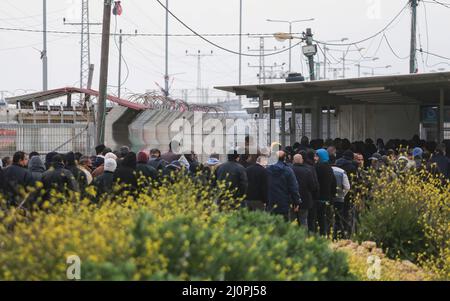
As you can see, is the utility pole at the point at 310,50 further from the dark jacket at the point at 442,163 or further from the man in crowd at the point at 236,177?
the man in crowd at the point at 236,177

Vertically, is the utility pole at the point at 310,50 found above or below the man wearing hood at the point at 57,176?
above

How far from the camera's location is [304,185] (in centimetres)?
1294

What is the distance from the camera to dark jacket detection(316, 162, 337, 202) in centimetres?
1366

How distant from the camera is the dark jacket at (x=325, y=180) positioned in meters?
13.7

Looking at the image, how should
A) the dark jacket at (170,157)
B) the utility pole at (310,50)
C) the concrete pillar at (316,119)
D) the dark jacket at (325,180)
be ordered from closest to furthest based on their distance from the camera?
1. the dark jacket at (325,180)
2. the dark jacket at (170,157)
3. the concrete pillar at (316,119)
4. the utility pole at (310,50)

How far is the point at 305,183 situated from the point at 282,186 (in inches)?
26.2

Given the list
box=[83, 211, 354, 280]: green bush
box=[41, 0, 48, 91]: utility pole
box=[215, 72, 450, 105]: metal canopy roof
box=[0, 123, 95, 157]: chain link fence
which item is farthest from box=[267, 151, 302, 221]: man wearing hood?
box=[41, 0, 48, 91]: utility pole

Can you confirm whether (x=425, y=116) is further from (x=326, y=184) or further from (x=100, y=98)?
(x=326, y=184)

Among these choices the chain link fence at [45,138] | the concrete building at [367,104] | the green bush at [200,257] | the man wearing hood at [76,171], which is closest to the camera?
the green bush at [200,257]

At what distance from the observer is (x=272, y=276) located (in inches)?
223

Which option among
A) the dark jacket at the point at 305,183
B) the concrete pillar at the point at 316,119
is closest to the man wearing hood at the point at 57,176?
the dark jacket at the point at 305,183

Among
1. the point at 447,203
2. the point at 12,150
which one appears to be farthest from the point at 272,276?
the point at 12,150

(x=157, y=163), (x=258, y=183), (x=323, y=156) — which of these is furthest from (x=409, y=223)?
(x=157, y=163)

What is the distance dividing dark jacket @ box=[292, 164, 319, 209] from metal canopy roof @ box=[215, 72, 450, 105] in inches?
292
